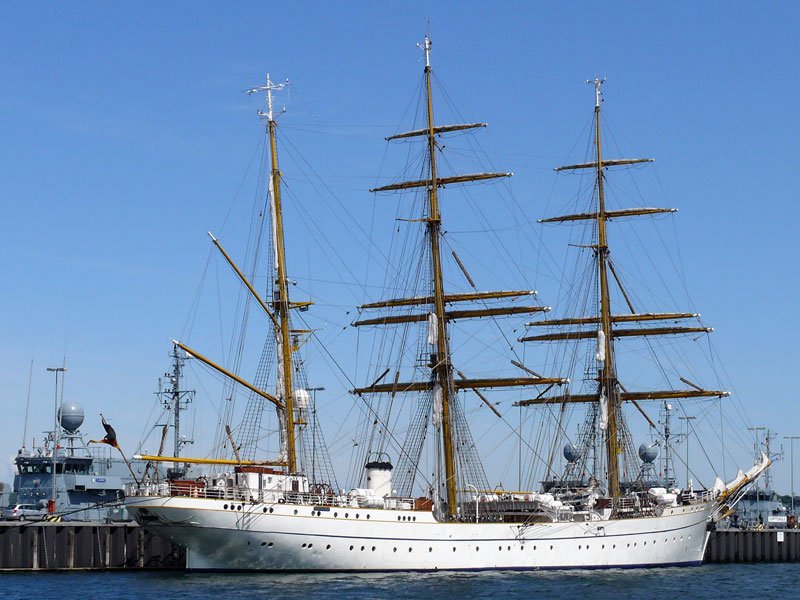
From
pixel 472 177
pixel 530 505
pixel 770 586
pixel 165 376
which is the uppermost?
pixel 472 177

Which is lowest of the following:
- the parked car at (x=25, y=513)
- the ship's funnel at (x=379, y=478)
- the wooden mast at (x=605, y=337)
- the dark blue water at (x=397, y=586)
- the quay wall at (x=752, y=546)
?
the dark blue water at (x=397, y=586)

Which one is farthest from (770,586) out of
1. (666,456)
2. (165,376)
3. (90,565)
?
(666,456)

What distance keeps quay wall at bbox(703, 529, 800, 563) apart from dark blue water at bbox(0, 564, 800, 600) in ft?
64.5

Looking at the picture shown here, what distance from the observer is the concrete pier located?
69625mm

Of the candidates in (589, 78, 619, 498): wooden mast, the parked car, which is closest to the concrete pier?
the parked car

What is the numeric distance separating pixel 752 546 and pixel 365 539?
43123 mm

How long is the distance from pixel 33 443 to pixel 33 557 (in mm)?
28851

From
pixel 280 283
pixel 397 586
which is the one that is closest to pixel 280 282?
pixel 280 283

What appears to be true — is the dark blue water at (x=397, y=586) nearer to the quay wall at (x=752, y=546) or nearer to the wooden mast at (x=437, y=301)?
the wooden mast at (x=437, y=301)

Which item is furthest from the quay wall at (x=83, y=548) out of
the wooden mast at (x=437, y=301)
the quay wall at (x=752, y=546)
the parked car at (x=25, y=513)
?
the quay wall at (x=752, y=546)

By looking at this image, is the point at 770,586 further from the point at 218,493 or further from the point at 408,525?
Answer: the point at 218,493

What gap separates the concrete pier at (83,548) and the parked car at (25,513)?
4.58m

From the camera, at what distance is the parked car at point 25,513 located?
252 ft

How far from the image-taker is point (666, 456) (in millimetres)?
127375
